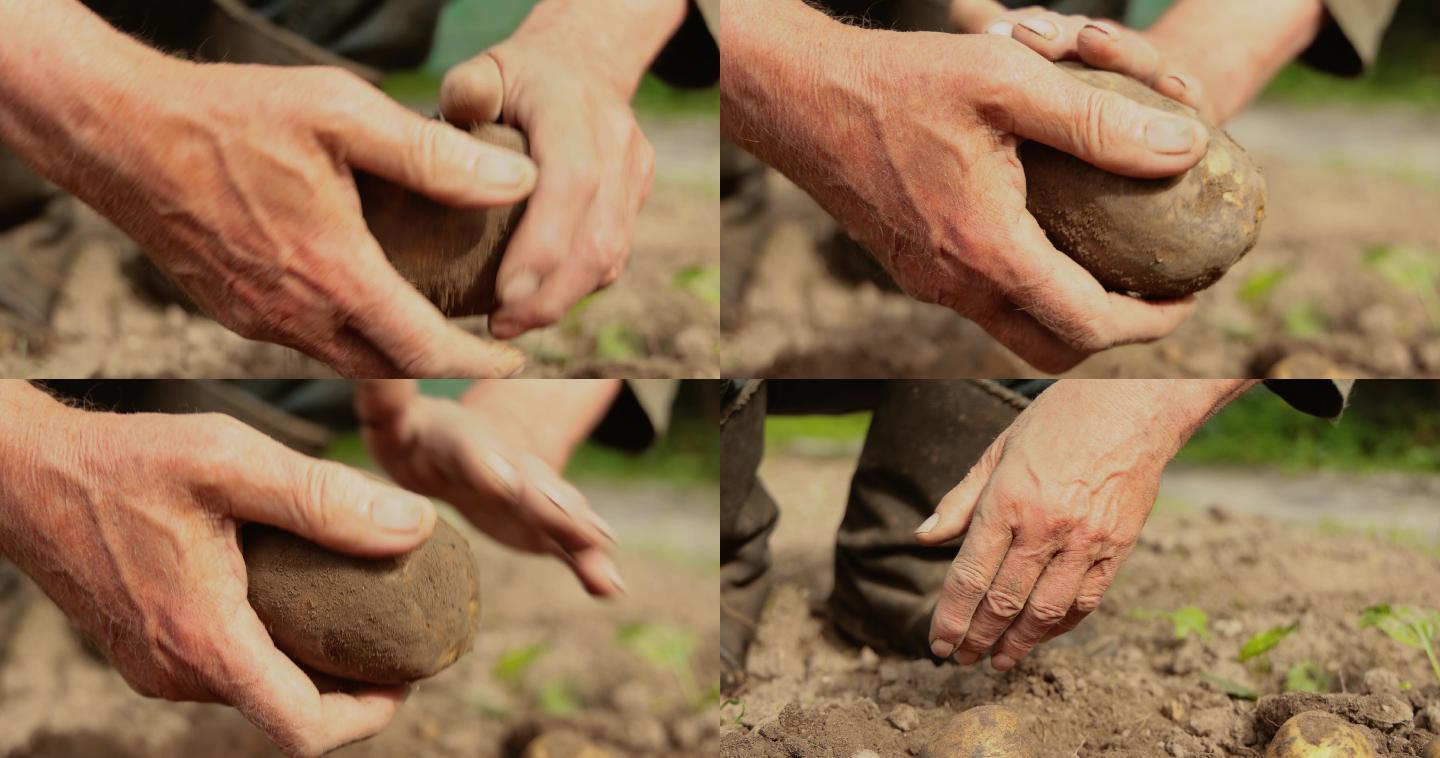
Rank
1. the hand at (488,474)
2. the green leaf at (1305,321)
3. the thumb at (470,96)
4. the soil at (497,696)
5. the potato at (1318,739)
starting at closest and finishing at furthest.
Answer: the potato at (1318,739) → the thumb at (470,96) → the hand at (488,474) → the soil at (497,696) → the green leaf at (1305,321)

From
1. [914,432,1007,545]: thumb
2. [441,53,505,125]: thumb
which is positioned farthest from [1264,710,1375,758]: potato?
[441,53,505,125]: thumb

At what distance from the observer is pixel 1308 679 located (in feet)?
4.81

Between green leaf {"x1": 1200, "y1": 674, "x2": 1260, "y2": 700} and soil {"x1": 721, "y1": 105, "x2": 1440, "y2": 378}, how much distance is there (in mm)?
740

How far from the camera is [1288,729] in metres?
1.24

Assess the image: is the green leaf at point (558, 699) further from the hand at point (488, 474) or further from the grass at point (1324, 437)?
the grass at point (1324, 437)

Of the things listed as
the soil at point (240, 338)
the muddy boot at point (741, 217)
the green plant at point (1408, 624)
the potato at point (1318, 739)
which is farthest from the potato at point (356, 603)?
the muddy boot at point (741, 217)

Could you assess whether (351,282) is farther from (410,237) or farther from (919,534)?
(919,534)

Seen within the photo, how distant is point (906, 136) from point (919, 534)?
515 mm

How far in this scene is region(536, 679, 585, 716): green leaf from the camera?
81.4 inches

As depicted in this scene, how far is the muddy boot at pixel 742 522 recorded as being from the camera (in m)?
1.61

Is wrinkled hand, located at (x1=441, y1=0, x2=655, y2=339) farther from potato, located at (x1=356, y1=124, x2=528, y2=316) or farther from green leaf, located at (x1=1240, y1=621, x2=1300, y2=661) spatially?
green leaf, located at (x1=1240, y1=621, x2=1300, y2=661)

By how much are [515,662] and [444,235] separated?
109 centimetres

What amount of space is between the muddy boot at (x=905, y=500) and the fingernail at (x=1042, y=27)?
461mm

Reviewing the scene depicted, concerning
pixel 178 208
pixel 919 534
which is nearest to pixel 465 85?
pixel 178 208
